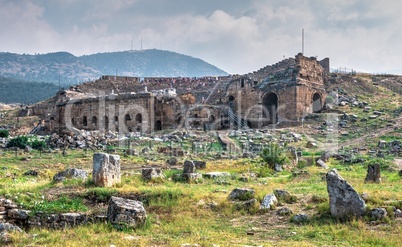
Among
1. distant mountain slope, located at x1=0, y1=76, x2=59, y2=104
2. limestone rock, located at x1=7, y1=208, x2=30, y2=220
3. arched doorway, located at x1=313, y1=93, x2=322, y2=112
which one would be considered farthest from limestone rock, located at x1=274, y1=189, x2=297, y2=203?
distant mountain slope, located at x1=0, y1=76, x2=59, y2=104

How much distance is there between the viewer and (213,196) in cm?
947

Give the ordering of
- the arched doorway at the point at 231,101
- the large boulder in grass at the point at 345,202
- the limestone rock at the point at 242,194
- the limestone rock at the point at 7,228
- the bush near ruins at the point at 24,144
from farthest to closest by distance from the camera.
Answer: the arched doorway at the point at 231,101 < the bush near ruins at the point at 24,144 < the limestone rock at the point at 242,194 < the large boulder in grass at the point at 345,202 < the limestone rock at the point at 7,228

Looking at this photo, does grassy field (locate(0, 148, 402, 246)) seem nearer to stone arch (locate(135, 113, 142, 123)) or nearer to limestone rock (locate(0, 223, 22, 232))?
limestone rock (locate(0, 223, 22, 232))

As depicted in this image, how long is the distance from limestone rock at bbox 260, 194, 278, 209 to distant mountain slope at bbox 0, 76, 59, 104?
375 feet

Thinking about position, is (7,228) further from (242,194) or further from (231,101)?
(231,101)

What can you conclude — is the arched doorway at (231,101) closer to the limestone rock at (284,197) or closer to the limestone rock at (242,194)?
the limestone rock at (242,194)

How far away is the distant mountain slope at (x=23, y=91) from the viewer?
11675 centimetres

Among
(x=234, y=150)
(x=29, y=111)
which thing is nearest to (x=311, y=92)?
(x=234, y=150)

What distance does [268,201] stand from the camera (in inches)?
345

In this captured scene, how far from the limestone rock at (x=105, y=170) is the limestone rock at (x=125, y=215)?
9.33 ft

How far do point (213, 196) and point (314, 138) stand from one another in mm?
17474

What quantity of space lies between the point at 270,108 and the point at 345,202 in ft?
90.5

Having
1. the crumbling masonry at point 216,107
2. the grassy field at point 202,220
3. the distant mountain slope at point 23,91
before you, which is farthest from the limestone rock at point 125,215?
the distant mountain slope at point 23,91

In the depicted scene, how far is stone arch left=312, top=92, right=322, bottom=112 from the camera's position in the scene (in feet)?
111
